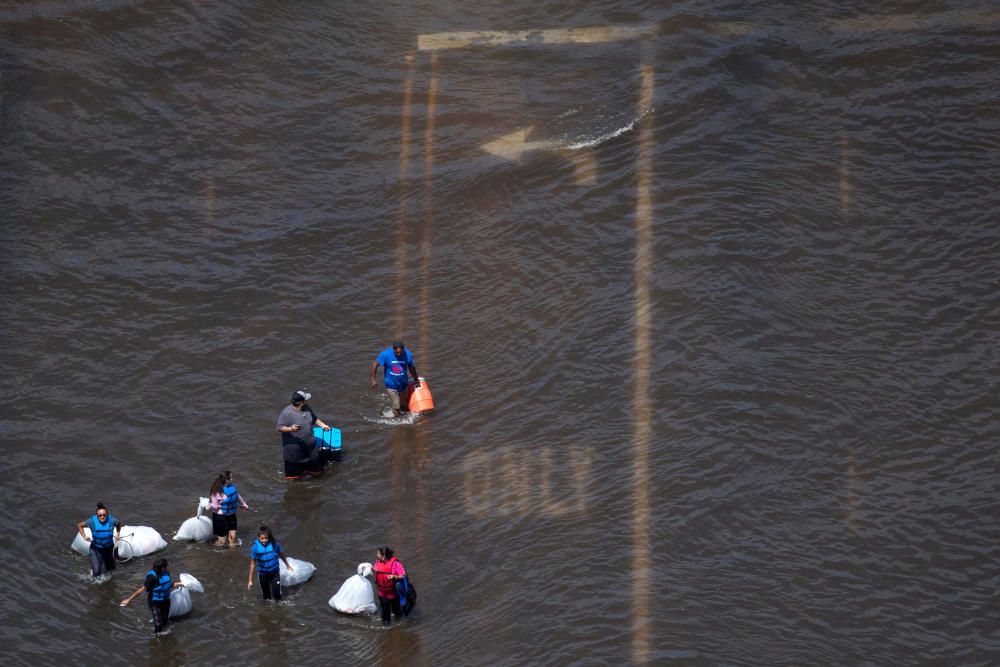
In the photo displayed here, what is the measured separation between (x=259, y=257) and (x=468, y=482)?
715 cm

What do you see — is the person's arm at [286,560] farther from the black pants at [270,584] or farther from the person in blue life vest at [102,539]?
the person in blue life vest at [102,539]

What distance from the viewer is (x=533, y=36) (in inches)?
1086

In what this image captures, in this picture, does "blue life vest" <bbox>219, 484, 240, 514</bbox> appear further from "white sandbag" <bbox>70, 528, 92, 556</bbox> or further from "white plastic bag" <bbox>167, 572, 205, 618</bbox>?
"white sandbag" <bbox>70, 528, 92, 556</bbox>

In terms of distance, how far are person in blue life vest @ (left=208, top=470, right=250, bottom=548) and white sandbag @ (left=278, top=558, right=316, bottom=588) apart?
1046 millimetres

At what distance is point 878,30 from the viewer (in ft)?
87.1

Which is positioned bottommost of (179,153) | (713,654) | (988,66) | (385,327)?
(713,654)

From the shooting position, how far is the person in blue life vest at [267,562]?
1639 cm

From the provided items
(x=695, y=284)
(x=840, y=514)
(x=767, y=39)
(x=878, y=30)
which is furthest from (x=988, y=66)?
(x=840, y=514)

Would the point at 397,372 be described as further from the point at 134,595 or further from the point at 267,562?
the point at 134,595

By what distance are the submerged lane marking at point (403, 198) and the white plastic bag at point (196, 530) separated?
539 centimetres

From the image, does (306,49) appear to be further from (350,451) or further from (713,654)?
(713,654)

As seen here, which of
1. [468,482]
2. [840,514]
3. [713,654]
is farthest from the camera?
[468,482]

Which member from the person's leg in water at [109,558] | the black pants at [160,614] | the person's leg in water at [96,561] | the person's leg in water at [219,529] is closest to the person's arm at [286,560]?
the person's leg in water at [219,529]

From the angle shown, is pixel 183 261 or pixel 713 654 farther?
pixel 183 261
